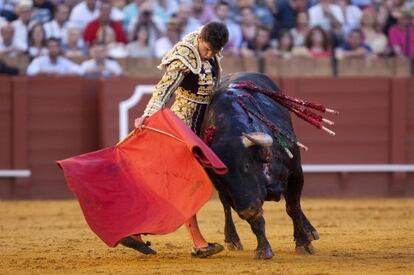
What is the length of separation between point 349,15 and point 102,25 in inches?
130

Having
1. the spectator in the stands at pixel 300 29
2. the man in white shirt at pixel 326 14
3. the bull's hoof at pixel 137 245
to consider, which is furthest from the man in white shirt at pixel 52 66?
the bull's hoof at pixel 137 245

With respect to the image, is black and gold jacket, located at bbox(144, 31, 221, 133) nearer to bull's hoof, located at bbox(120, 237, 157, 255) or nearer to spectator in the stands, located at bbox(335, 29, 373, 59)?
bull's hoof, located at bbox(120, 237, 157, 255)

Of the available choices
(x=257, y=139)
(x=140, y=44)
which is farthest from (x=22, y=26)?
(x=257, y=139)

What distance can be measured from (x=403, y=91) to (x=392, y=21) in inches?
Result: 55.2

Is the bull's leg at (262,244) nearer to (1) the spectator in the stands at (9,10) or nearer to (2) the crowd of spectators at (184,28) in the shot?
(2) the crowd of spectators at (184,28)

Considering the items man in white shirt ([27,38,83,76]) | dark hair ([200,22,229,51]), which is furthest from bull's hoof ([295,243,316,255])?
Answer: man in white shirt ([27,38,83,76])

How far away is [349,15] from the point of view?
538 inches

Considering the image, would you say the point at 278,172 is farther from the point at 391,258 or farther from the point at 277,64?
the point at 277,64

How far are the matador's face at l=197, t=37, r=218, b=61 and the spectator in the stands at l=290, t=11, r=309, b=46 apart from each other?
6.59 metres

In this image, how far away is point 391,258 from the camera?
6.66 m

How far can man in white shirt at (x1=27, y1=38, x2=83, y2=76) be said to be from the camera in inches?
482

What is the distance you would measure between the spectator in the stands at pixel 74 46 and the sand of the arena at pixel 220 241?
80.1 inches

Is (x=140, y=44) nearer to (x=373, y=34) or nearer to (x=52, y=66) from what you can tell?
(x=52, y=66)

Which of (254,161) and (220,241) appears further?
(220,241)
